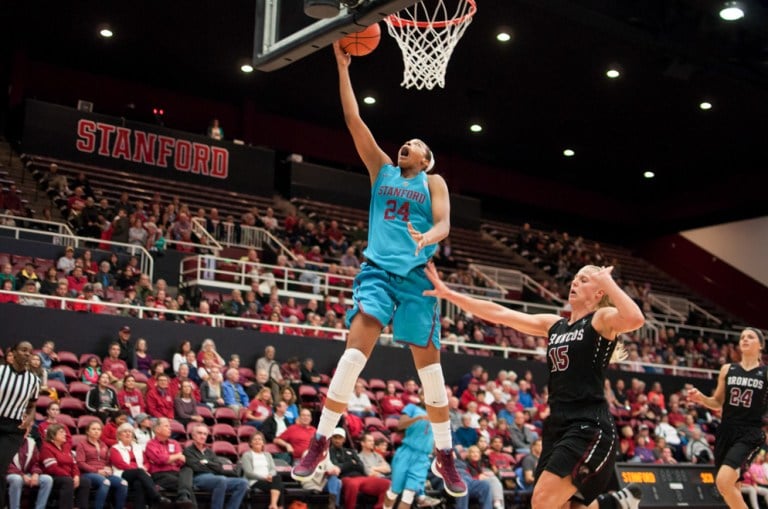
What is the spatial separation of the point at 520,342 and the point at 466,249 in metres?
5.91

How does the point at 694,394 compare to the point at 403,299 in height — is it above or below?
below

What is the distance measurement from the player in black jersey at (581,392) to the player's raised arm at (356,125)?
862 millimetres

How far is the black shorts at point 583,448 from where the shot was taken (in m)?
5.54

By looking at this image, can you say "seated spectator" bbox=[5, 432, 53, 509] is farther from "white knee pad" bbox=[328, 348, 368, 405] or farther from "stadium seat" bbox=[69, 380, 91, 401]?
"white knee pad" bbox=[328, 348, 368, 405]

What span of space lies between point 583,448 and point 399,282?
4.94ft

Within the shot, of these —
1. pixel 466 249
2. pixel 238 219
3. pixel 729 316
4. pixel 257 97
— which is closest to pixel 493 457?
pixel 238 219

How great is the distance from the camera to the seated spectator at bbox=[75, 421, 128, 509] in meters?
10.8

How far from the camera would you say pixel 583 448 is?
5555 mm

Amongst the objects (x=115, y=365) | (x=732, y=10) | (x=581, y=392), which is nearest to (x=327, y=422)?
(x=581, y=392)

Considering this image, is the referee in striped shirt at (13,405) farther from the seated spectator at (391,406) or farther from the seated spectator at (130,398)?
the seated spectator at (391,406)

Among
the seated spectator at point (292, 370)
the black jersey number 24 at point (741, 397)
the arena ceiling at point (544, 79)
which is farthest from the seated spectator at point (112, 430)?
the arena ceiling at point (544, 79)

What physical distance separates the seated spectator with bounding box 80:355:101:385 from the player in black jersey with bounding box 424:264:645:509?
852 centimetres

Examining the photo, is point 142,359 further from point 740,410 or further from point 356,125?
point 356,125

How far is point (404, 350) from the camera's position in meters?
17.1
